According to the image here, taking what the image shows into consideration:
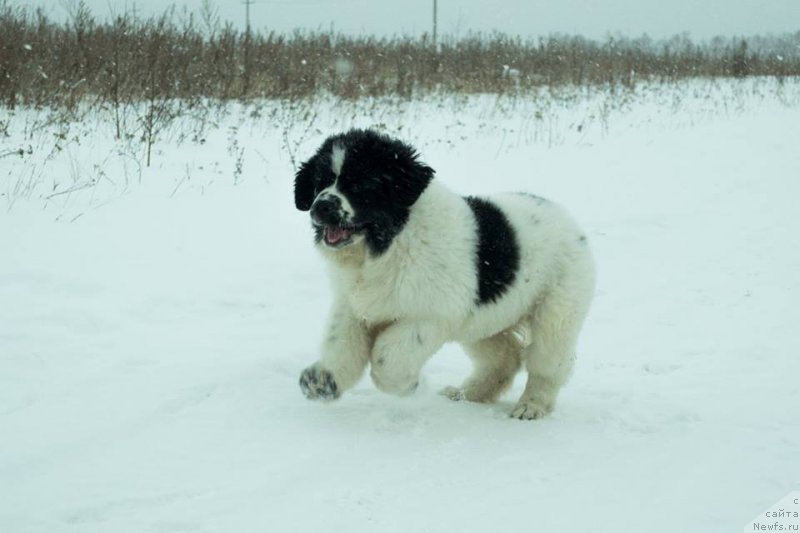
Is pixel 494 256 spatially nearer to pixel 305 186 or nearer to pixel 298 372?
pixel 305 186

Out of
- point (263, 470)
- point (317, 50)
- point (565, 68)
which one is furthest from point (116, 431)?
point (565, 68)

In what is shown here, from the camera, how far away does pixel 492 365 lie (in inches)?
181

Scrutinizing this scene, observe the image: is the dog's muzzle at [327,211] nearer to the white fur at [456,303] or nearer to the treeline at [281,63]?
the white fur at [456,303]

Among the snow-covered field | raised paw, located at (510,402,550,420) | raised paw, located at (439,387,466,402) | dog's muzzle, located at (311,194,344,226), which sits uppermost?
dog's muzzle, located at (311,194,344,226)

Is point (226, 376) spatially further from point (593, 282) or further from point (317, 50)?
point (317, 50)

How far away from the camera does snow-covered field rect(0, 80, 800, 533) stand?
9.51 ft

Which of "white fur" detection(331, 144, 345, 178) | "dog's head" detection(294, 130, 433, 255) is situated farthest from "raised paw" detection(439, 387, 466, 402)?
"white fur" detection(331, 144, 345, 178)

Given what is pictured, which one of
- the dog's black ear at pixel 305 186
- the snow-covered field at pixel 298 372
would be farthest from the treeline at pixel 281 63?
the dog's black ear at pixel 305 186

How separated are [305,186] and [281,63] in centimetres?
1067

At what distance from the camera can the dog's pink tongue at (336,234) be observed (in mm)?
3791

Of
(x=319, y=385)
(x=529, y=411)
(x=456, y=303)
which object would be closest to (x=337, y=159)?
(x=456, y=303)

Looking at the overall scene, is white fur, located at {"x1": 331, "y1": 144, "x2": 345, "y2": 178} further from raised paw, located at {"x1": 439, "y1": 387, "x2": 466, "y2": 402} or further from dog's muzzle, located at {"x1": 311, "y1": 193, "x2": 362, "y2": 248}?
raised paw, located at {"x1": 439, "y1": 387, "x2": 466, "y2": 402}

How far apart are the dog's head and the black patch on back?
384mm

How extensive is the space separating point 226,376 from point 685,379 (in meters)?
2.66
